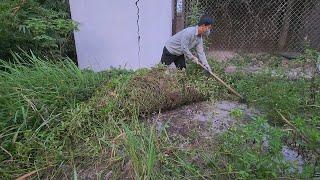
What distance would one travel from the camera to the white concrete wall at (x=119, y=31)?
5.70 metres

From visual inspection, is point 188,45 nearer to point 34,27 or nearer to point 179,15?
point 179,15

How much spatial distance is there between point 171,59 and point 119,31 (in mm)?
1114

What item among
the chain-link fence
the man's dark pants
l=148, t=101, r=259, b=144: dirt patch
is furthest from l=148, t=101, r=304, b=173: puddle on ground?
the chain-link fence

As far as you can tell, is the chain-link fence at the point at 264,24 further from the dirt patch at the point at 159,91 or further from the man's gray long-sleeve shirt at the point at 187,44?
the dirt patch at the point at 159,91

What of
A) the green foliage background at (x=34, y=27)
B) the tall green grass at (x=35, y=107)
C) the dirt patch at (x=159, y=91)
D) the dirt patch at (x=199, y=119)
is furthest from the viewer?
the green foliage background at (x=34, y=27)

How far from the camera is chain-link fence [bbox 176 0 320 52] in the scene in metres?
6.32

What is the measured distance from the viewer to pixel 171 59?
5316 millimetres

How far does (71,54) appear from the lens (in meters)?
6.24

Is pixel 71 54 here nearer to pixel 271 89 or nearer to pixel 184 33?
pixel 184 33

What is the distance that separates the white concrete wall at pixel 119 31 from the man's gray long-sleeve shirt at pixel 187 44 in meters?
0.73

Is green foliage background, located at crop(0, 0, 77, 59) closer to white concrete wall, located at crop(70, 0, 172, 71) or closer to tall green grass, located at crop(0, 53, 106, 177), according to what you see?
white concrete wall, located at crop(70, 0, 172, 71)

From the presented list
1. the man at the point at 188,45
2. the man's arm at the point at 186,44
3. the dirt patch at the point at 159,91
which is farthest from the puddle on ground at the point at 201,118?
the man's arm at the point at 186,44

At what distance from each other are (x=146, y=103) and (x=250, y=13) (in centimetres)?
353

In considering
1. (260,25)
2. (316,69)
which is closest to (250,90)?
(316,69)
